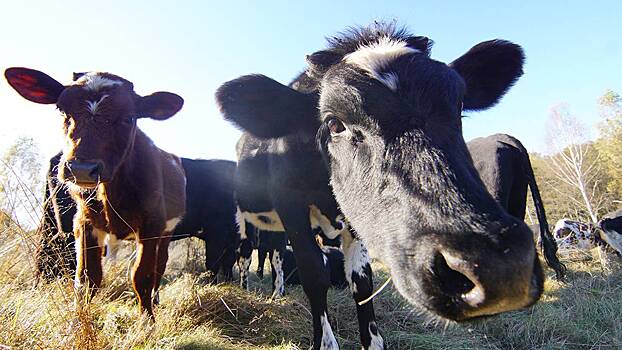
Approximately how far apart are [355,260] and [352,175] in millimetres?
1716

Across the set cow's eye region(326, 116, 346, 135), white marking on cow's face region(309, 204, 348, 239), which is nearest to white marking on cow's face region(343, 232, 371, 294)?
white marking on cow's face region(309, 204, 348, 239)

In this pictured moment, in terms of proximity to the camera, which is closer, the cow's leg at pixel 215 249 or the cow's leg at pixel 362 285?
the cow's leg at pixel 362 285

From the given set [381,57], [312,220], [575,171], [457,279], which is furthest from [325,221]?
[575,171]

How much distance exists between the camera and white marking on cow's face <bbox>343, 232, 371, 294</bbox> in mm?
4199

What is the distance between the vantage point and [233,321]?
4.39m

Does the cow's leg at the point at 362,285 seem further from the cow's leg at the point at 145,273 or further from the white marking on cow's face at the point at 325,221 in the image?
the cow's leg at the point at 145,273

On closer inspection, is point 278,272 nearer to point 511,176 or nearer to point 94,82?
point 511,176

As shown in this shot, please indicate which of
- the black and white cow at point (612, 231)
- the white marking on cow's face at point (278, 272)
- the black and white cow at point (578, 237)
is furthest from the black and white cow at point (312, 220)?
the black and white cow at point (578, 237)

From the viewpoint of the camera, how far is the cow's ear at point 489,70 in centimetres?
392

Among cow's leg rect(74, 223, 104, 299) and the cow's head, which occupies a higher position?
the cow's head

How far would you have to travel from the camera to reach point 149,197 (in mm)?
4445

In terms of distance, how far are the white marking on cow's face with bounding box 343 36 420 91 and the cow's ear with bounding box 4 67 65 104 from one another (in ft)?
10.3

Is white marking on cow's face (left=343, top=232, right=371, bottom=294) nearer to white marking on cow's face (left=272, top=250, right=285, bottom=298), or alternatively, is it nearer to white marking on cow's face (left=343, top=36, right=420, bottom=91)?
white marking on cow's face (left=343, top=36, right=420, bottom=91)

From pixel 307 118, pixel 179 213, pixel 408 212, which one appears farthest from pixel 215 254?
pixel 408 212
